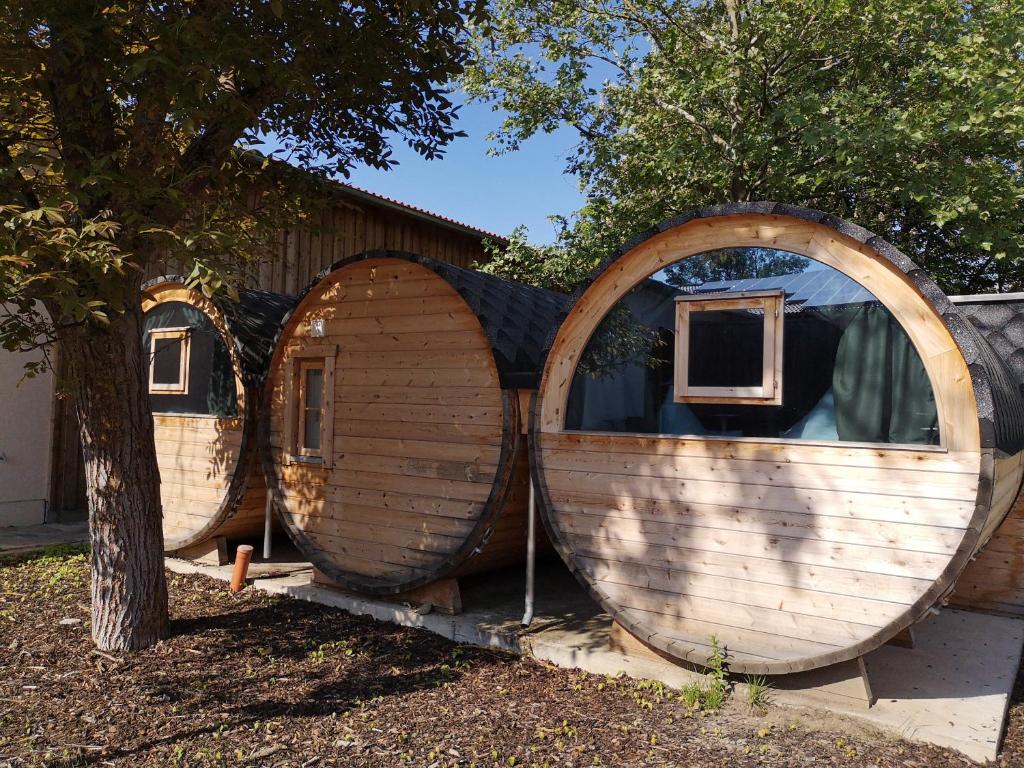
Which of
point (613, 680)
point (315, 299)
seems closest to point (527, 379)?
point (613, 680)

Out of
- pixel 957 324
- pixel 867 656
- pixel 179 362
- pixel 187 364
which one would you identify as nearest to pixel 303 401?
pixel 187 364

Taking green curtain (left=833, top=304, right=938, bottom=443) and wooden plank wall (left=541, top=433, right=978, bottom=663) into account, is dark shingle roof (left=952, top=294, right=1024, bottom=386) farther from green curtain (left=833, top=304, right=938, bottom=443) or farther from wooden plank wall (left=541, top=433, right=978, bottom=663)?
wooden plank wall (left=541, top=433, right=978, bottom=663)

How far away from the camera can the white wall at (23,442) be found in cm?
934

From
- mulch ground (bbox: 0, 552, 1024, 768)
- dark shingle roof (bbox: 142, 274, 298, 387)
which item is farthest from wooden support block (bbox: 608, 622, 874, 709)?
dark shingle roof (bbox: 142, 274, 298, 387)

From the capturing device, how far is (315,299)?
7059 millimetres

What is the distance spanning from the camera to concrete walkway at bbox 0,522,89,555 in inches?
325

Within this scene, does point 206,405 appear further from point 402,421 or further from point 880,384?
point 880,384

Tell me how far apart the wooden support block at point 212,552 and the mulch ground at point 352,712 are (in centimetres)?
193

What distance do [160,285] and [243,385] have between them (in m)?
1.79

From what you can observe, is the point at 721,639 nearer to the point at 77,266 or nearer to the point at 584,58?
the point at 77,266

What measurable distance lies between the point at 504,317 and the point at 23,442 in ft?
23.6

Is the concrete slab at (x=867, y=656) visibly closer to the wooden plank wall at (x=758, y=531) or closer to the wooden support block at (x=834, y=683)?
the wooden support block at (x=834, y=683)

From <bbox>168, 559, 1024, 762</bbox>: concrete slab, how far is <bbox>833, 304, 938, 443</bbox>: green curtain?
163cm

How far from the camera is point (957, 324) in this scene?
3.98 m
